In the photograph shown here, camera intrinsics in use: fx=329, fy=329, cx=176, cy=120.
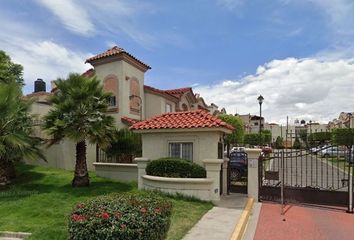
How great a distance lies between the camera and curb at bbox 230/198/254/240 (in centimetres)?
820

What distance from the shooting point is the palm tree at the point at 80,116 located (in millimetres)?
14500

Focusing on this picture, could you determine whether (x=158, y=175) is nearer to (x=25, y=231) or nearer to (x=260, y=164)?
(x=260, y=164)

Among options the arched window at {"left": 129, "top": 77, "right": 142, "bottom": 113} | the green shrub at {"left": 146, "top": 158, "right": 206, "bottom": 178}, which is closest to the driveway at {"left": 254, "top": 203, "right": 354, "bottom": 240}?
the green shrub at {"left": 146, "top": 158, "right": 206, "bottom": 178}

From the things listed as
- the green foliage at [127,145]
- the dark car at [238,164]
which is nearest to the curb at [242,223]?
the dark car at [238,164]

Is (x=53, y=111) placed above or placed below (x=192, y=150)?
above

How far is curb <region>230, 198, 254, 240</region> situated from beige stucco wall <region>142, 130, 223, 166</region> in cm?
232

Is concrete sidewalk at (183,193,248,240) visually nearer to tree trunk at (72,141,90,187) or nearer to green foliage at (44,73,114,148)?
green foliage at (44,73,114,148)

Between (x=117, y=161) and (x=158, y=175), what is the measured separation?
538cm

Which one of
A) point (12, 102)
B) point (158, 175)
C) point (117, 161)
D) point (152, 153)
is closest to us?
point (158, 175)

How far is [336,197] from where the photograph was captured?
40.9 feet

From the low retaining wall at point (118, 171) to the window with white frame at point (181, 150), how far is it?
339cm

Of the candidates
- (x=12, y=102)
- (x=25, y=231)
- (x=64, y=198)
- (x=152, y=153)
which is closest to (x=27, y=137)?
(x=12, y=102)

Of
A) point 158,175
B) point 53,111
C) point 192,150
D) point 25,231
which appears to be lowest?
point 25,231

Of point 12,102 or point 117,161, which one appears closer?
point 12,102
